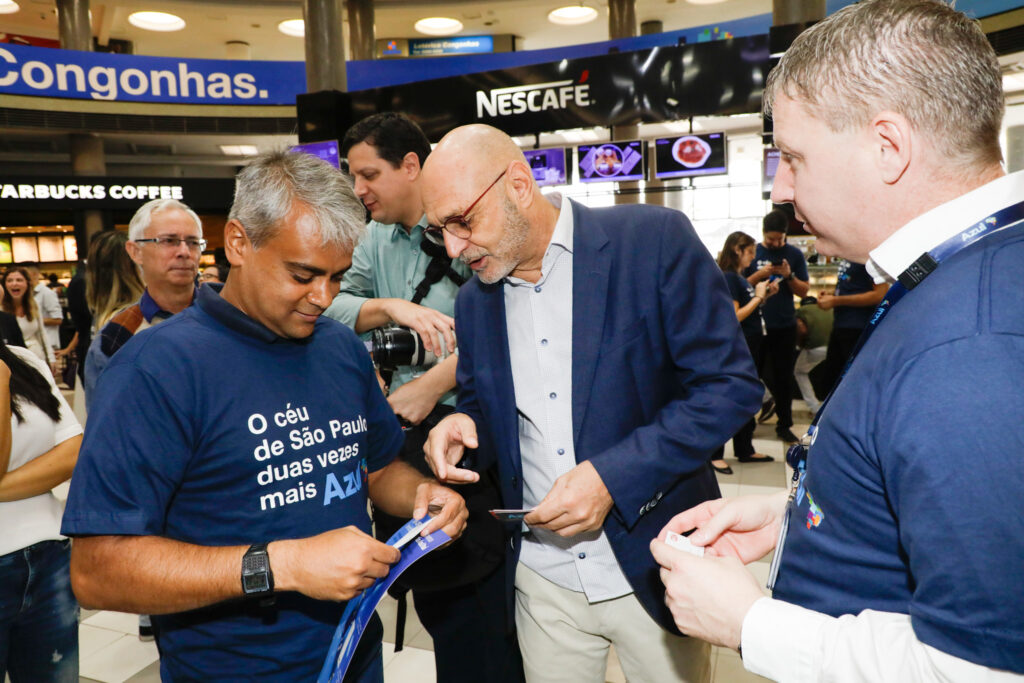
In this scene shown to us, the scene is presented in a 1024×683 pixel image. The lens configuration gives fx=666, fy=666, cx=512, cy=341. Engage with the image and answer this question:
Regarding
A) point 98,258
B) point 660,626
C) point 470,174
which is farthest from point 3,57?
point 660,626

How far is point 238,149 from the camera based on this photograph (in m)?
15.5

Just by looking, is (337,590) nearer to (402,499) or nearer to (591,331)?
(402,499)

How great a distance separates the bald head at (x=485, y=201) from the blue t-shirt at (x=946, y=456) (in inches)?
36.7

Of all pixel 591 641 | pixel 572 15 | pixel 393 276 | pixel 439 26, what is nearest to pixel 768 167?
pixel 393 276

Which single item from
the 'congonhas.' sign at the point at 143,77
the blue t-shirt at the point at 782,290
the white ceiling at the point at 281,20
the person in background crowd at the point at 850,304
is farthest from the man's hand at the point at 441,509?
the white ceiling at the point at 281,20

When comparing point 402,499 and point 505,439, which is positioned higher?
point 505,439

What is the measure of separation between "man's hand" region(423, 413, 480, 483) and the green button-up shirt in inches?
20.4

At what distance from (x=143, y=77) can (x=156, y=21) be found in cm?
303

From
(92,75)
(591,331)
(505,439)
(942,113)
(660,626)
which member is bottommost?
(660,626)

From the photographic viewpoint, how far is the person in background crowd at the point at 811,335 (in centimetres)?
607

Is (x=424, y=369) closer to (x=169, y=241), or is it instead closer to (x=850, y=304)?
(x=169, y=241)

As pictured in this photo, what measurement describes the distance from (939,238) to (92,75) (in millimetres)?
13867

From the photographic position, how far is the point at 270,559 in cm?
111

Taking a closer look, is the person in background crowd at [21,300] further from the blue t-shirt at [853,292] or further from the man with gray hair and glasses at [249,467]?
the blue t-shirt at [853,292]
